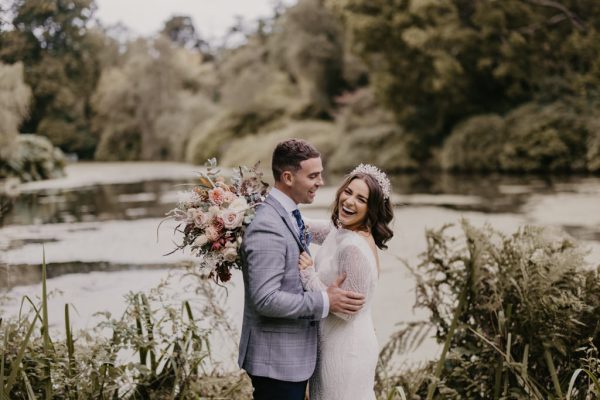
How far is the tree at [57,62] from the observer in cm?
452

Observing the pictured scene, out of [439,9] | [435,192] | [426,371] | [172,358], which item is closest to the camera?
[172,358]

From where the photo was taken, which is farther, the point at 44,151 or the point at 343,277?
the point at 44,151

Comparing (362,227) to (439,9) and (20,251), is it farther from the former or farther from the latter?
(439,9)

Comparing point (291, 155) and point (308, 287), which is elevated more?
point (291, 155)

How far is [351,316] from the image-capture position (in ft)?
7.44

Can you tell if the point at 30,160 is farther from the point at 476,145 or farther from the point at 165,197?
the point at 476,145

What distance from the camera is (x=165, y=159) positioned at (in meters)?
35.9

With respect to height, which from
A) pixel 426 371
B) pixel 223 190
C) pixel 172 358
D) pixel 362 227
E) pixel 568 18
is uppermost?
pixel 568 18

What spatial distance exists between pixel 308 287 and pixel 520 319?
151 centimetres

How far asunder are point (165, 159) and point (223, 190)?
34530mm

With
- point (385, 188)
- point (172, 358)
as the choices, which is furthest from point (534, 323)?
point (172, 358)

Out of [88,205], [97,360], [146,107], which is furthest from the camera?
[146,107]

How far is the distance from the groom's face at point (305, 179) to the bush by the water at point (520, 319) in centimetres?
124

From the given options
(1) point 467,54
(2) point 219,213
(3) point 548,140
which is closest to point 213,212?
(2) point 219,213
